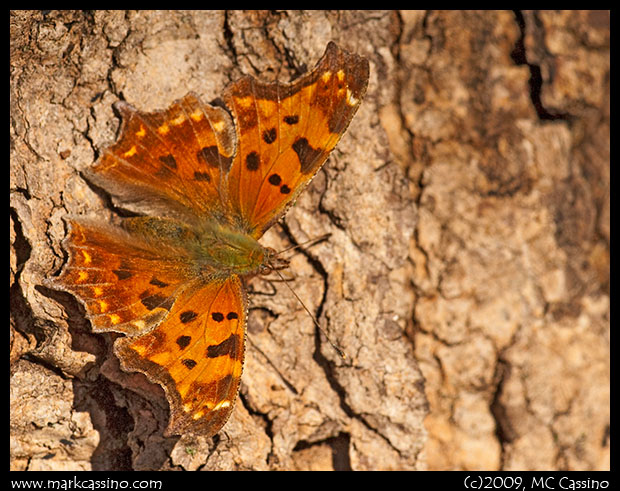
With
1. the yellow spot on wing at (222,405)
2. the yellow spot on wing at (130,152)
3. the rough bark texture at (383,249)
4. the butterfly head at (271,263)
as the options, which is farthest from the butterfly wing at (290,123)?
the yellow spot on wing at (222,405)

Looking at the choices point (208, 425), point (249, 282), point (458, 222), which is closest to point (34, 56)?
point (249, 282)

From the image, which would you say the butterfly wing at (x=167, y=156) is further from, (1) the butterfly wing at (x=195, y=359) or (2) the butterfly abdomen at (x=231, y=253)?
(1) the butterfly wing at (x=195, y=359)

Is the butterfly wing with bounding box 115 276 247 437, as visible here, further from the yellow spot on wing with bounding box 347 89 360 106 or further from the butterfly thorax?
the yellow spot on wing with bounding box 347 89 360 106

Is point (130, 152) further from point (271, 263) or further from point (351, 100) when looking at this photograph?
point (351, 100)

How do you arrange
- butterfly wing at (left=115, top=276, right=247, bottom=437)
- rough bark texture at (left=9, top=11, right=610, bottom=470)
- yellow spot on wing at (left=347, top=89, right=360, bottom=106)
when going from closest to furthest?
butterfly wing at (left=115, top=276, right=247, bottom=437), yellow spot on wing at (left=347, top=89, right=360, bottom=106), rough bark texture at (left=9, top=11, right=610, bottom=470)

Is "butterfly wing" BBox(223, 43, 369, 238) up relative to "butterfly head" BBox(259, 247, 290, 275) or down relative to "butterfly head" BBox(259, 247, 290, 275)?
up

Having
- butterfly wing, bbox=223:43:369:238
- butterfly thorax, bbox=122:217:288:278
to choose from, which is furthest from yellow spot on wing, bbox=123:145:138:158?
butterfly wing, bbox=223:43:369:238

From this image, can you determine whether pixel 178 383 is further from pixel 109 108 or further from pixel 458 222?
pixel 458 222

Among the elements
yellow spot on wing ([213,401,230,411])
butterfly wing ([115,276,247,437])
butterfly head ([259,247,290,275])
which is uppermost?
butterfly head ([259,247,290,275])
